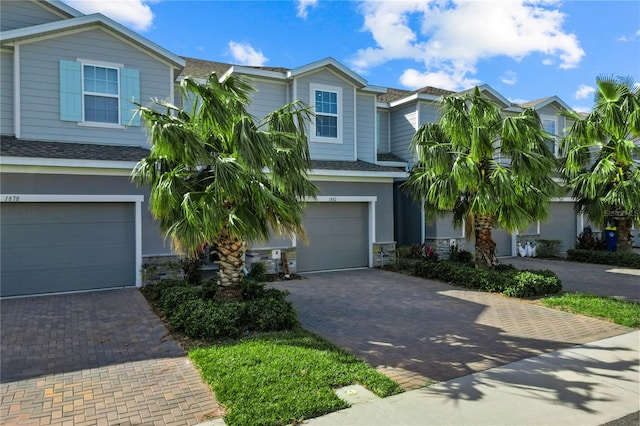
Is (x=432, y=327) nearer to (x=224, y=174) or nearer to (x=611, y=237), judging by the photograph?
(x=224, y=174)

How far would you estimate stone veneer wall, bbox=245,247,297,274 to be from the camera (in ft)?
40.1

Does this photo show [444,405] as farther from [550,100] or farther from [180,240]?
[550,100]

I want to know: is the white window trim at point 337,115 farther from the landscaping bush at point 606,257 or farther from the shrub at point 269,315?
the landscaping bush at point 606,257

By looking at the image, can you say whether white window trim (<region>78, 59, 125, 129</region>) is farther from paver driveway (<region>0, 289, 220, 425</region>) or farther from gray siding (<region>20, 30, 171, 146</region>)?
paver driveway (<region>0, 289, 220, 425</region>)

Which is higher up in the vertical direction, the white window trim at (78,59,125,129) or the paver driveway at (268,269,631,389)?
the white window trim at (78,59,125,129)

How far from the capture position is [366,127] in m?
15.3

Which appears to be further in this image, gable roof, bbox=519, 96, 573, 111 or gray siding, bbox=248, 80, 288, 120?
gable roof, bbox=519, 96, 573, 111

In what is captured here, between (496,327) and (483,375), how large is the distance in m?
2.42

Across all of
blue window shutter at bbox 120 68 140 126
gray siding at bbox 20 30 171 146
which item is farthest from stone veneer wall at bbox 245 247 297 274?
blue window shutter at bbox 120 68 140 126

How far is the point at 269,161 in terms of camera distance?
6.86 m

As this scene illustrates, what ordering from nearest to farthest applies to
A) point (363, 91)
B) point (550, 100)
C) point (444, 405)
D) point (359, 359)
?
1. point (444, 405)
2. point (359, 359)
3. point (363, 91)
4. point (550, 100)

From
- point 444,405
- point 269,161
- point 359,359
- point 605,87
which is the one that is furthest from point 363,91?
point 444,405

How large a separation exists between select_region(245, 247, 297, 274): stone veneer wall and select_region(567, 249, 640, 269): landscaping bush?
1147cm

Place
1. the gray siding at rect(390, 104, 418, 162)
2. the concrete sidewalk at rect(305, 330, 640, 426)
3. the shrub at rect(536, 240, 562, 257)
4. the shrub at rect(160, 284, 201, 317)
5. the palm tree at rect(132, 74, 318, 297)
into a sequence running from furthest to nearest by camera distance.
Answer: the shrub at rect(536, 240, 562, 257), the gray siding at rect(390, 104, 418, 162), the shrub at rect(160, 284, 201, 317), the palm tree at rect(132, 74, 318, 297), the concrete sidewalk at rect(305, 330, 640, 426)
